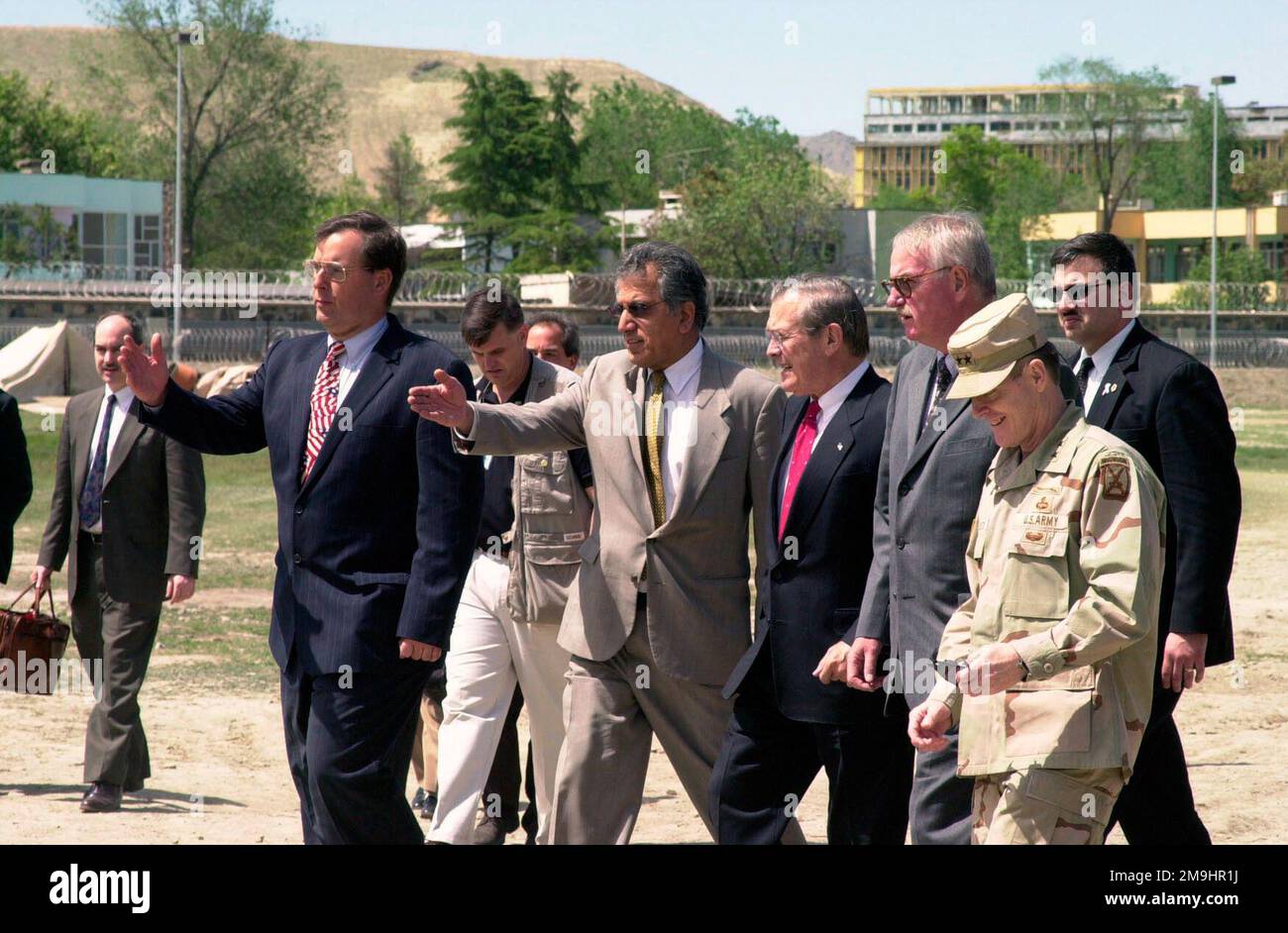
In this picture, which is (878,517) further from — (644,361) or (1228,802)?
(1228,802)

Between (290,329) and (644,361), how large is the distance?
41.5 metres

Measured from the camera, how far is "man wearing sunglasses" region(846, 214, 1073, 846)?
5016 millimetres

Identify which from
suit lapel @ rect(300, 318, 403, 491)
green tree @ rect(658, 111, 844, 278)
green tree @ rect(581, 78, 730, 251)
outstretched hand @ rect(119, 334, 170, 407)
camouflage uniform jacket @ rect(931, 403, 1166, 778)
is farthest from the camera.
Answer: green tree @ rect(581, 78, 730, 251)

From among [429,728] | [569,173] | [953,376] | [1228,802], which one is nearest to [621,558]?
[953,376]

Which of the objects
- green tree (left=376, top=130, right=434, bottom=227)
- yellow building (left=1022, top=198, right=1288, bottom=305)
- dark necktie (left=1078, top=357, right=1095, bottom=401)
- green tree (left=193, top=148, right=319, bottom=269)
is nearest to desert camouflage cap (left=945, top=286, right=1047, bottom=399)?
dark necktie (left=1078, top=357, right=1095, bottom=401)

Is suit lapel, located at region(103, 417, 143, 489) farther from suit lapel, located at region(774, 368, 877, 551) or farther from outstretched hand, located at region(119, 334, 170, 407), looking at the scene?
suit lapel, located at region(774, 368, 877, 551)

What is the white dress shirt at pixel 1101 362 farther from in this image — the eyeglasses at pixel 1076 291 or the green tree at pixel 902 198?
the green tree at pixel 902 198

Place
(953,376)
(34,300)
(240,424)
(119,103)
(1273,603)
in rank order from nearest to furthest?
(953,376), (240,424), (1273,603), (34,300), (119,103)

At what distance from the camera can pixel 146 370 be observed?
213 inches

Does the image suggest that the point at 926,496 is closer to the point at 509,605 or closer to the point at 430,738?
the point at 509,605

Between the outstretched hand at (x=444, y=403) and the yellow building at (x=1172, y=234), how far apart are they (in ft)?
286

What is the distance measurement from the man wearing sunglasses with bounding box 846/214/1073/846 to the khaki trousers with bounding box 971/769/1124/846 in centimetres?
62

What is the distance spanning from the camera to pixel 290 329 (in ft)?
152

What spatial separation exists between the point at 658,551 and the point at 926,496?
1.06 meters
